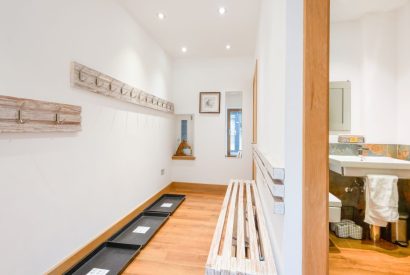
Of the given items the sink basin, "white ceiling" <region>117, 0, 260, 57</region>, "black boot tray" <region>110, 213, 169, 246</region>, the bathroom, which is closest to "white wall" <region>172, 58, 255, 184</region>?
"white ceiling" <region>117, 0, 260, 57</region>

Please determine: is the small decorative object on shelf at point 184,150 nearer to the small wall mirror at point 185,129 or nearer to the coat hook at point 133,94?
the small wall mirror at point 185,129

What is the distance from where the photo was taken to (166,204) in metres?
3.51

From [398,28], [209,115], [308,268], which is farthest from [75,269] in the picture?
[398,28]

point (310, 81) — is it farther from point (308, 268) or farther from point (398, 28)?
point (398, 28)

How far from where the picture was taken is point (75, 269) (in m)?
1.81

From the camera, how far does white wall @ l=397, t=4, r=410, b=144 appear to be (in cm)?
235

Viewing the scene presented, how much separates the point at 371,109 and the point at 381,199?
42.6 inches

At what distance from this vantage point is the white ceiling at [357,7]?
236 centimetres

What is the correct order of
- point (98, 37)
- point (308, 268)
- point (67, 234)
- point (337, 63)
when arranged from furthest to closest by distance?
point (337, 63) < point (98, 37) < point (67, 234) < point (308, 268)

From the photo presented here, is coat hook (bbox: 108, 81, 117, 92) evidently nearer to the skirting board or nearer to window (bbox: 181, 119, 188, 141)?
the skirting board

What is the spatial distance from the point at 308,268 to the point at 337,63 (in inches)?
104

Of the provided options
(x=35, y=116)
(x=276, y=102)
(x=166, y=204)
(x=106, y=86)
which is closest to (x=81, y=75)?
(x=106, y=86)

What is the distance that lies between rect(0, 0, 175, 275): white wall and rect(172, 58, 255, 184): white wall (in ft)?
5.20

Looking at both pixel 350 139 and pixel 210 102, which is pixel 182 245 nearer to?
pixel 350 139
